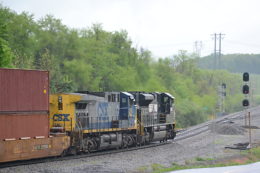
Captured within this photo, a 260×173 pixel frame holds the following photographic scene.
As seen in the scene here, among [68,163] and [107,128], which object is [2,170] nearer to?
[68,163]

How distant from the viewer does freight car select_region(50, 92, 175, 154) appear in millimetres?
18141

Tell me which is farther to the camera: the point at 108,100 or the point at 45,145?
the point at 108,100

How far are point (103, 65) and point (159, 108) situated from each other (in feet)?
106

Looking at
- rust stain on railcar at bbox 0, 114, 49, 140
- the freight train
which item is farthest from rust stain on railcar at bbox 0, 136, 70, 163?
rust stain on railcar at bbox 0, 114, 49, 140

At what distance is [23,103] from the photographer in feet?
48.9

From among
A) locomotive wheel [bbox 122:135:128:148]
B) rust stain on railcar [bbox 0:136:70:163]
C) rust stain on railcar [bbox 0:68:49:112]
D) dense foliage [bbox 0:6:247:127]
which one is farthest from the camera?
dense foliage [bbox 0:6:247:127]

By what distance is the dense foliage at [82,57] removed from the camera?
4149cm

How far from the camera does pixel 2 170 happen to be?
528 inches

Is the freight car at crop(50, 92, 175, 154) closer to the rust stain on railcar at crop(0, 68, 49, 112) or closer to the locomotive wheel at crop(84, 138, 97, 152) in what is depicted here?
the locomotive wheel at crop(84, 138, 97, 152)

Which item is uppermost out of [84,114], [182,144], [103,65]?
[103,65]

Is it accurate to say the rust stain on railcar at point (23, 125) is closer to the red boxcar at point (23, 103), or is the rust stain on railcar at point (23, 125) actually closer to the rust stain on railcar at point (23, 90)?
the red boxcar at point (23, 103)

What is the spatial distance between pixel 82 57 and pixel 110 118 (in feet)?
111

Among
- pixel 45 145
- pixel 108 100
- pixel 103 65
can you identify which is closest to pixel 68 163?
pixel 45 145

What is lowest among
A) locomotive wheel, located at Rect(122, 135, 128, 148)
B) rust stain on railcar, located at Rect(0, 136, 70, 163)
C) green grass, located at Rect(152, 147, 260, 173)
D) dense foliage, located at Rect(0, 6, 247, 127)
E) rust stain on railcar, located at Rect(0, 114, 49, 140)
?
green grass, located at Rect(152, 147, 260, 173)
